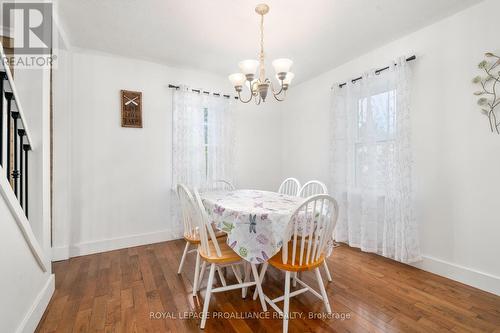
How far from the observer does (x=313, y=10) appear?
2100 mm

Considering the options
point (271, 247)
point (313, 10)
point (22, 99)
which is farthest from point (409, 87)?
point (22, 99)

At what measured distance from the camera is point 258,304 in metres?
1.83

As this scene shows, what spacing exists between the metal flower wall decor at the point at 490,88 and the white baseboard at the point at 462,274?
1.24m

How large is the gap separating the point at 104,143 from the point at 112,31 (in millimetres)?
1292

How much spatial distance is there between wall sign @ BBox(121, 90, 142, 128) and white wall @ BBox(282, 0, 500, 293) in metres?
3.14

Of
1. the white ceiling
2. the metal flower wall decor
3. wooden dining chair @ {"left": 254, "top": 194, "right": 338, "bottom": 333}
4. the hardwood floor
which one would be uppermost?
the white ceiling

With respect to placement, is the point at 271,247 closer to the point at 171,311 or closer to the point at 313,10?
the point at 171,311

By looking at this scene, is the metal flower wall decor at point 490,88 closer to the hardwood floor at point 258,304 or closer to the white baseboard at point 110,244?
the hardwood floor at point 258,304

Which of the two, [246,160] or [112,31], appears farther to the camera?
[246,160]

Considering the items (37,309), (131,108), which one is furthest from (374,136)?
A: (37,309)

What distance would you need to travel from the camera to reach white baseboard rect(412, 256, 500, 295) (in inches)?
77.4

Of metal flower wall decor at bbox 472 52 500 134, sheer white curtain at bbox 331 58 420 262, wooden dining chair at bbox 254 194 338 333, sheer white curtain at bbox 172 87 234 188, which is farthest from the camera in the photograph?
sheer white curtain at bbox 172 87 234 188

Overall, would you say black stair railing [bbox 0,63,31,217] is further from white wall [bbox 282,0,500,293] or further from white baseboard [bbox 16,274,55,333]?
white wall [bbox 282,0,500,293]

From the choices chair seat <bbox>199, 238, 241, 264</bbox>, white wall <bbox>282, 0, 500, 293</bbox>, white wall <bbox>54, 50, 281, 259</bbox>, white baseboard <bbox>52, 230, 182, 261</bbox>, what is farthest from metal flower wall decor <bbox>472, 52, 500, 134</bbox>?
white baseboard <bbox>52, 230, 182, 261</bbox>
